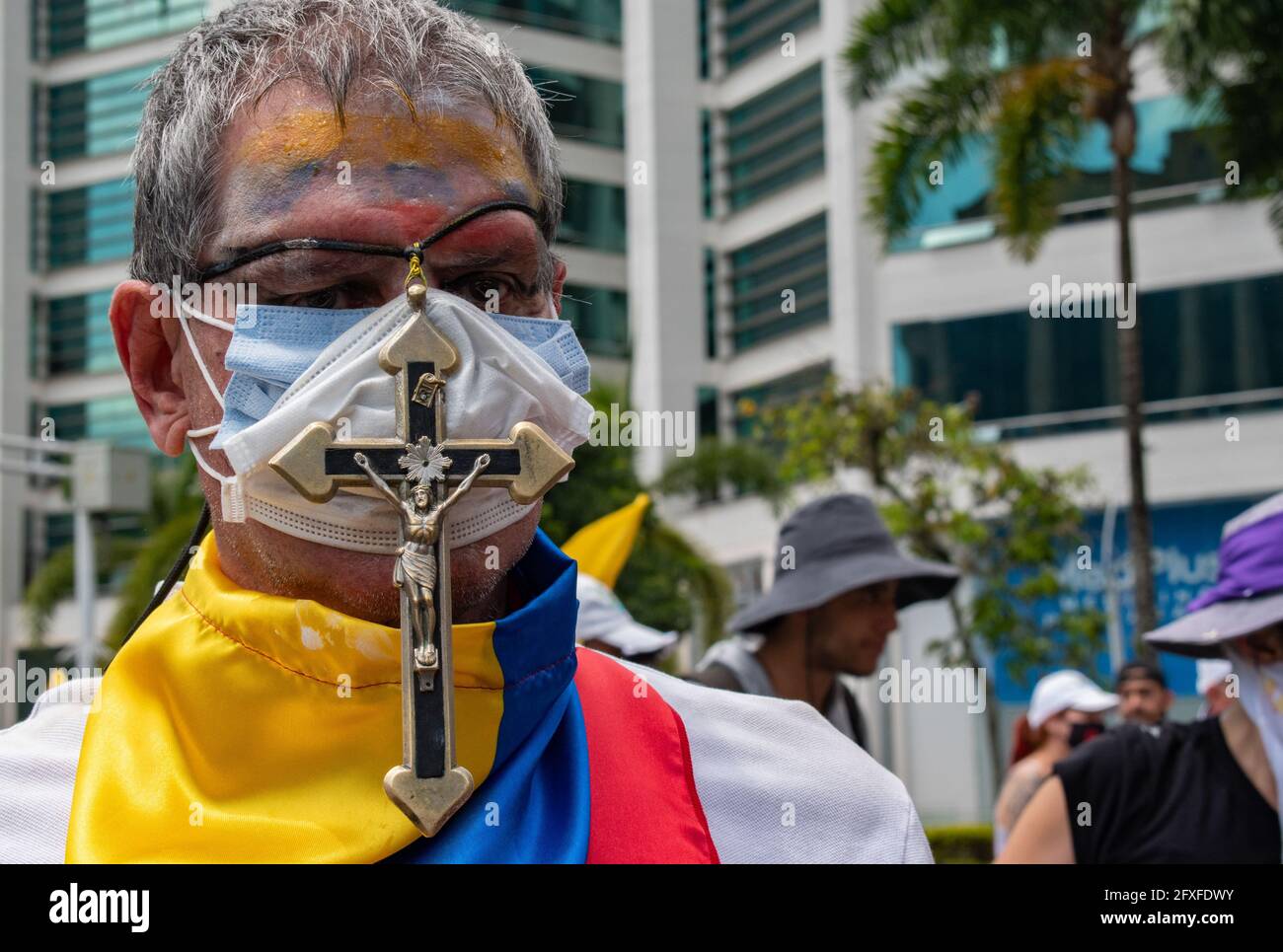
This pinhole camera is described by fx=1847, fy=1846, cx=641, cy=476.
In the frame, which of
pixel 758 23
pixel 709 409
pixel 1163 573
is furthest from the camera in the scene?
pixel 709 409

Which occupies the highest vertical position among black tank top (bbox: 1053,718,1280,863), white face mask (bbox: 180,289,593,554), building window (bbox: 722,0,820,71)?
building window (bbox: 722,0,820,71)

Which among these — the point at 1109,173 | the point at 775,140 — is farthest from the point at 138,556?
the point at 1109,173

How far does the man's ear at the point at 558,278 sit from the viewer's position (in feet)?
7.35

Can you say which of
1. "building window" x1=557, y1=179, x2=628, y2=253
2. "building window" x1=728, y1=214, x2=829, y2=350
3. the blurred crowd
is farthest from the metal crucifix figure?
"building window" x1=557, y1=179, x2=628, y2=253

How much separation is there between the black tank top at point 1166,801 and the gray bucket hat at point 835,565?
1.32 metres

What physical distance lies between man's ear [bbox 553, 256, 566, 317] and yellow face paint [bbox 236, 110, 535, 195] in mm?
247

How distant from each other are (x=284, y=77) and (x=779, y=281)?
30700 millimetres

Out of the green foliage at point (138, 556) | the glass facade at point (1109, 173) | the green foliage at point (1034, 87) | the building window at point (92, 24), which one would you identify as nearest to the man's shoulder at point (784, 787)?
the green foliage at point (1034, 87)

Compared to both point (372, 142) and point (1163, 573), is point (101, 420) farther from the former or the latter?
point (372, 142)

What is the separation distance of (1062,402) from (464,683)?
2514 cm

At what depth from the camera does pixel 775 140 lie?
3250cm

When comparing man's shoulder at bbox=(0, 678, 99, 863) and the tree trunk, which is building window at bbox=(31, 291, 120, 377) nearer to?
the tree trunk

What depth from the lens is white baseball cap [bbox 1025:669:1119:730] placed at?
10.2m

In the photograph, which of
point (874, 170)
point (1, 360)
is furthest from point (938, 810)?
point (1, 360)
